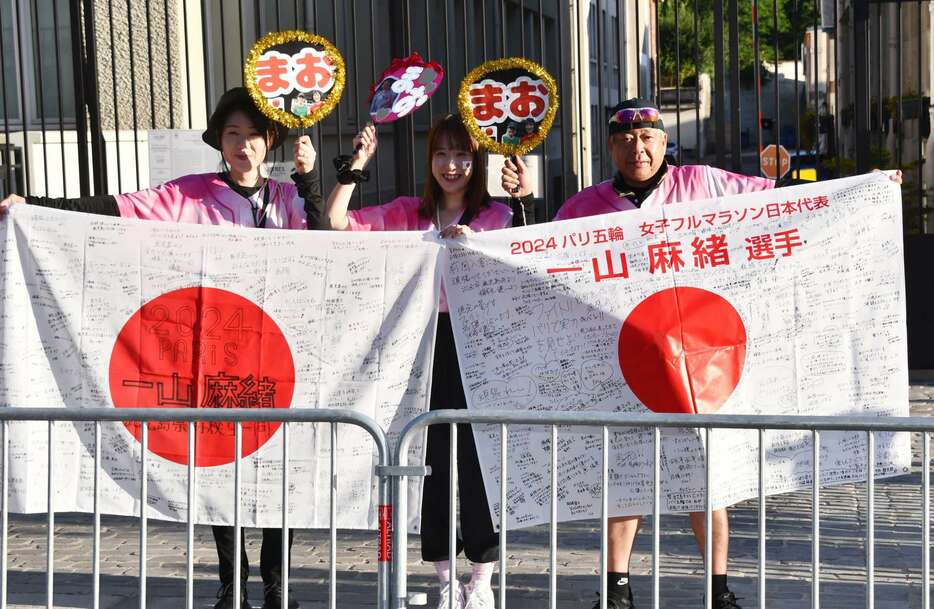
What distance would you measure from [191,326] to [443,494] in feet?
3.94

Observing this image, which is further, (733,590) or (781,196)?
(733,590)

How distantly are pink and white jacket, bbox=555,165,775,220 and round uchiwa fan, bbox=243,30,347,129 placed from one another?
1.06m

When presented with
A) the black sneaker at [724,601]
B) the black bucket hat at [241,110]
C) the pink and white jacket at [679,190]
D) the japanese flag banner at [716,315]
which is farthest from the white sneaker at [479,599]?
the black bucket hat at [241,110]

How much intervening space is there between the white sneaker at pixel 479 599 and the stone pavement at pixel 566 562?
0.22 metres

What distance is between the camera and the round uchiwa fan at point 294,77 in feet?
17.0

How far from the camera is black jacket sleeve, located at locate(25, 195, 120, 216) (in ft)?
17.1

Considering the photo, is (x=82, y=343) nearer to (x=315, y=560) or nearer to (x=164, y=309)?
(x=164, y=309)

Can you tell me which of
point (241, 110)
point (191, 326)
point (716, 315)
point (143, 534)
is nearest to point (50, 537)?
point (143, 534)

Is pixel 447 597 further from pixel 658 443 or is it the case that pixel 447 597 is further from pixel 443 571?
pixel 658 443

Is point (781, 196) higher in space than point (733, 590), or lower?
higher

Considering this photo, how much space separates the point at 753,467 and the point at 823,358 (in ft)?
1.60

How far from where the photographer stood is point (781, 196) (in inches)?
196

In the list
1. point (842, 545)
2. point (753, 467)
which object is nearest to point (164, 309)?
point (753, 467)

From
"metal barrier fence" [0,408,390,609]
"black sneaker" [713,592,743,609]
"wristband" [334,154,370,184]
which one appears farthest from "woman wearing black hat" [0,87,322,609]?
"black sneaker" [713,592,743,609]
